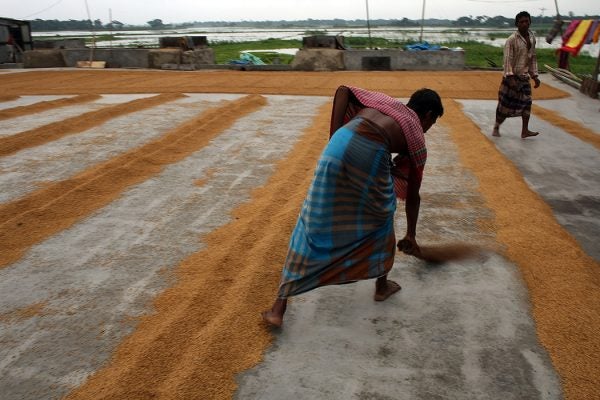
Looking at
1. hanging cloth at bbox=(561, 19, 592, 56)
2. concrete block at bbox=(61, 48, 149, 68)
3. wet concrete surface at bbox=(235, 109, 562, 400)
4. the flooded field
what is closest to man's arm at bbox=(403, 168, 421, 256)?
wet concrete surface at bbox=(235, 109, 562, 400)

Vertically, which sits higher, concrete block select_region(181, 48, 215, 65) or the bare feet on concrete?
concrete block select_region(181, 48, 215, 65)

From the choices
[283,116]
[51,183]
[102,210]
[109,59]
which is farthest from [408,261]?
[109,59]

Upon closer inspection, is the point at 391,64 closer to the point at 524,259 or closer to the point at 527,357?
the point at 524,259

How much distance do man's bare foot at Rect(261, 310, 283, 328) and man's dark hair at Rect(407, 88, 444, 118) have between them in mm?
1231

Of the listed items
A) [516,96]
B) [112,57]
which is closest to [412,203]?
[516,96]

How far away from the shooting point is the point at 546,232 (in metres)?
3.47

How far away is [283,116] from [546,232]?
5194mm

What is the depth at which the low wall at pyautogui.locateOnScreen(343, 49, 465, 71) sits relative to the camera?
16.0 m

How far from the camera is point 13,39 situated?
67.4 ft

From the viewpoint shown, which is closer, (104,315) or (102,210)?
(104,315)

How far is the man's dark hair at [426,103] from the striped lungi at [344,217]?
314 millimetres

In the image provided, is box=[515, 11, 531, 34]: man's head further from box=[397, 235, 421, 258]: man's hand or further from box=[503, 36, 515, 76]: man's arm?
box=[397, 235, 421, 258]: man's hand

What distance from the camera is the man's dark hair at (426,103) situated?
2.31 m

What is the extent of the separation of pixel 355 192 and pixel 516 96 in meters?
4.93
